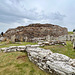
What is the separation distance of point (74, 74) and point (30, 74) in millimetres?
3322

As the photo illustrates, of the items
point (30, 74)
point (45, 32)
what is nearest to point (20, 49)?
point (30, 74)

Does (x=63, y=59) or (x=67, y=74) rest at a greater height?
(x=63, y=59)

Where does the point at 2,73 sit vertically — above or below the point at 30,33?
below

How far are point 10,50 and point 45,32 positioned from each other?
65.2 ft

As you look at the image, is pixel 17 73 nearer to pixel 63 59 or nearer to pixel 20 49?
pixel 63 59

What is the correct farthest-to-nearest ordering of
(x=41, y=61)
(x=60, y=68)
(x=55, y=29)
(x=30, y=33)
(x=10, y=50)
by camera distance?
(x=55, y=29) < (x=30, y=33) < (x=10, y=50) < (x=41, y=61) < (x=60, y=68)

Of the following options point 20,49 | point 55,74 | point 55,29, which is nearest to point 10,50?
point 20,49

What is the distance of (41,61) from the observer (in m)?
5.80

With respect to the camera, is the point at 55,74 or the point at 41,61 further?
the point at 41,61

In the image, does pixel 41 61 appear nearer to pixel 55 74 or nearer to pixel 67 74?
pixel 55 74

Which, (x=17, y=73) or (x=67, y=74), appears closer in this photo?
(x=67, y=74)

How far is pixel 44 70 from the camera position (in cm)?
532

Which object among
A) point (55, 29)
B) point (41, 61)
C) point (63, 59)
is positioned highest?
point (55, 29)

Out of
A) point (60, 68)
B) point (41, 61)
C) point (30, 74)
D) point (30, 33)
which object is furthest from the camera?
point (30, 33)
